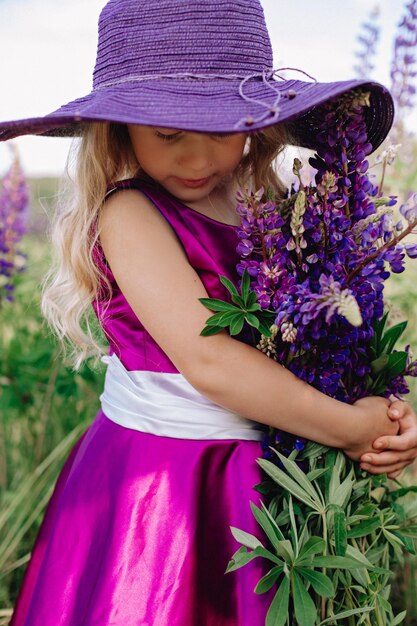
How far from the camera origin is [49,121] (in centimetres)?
110

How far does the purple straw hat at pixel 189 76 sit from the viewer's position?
107 cm

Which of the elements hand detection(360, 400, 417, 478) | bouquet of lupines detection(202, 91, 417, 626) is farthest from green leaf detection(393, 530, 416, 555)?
hand detection(360, 400, 417, 478)

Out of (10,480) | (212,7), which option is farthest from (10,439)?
(212,7)

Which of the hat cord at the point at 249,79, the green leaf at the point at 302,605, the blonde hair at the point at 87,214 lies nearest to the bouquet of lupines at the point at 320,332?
the green leaf at the point at 302,605

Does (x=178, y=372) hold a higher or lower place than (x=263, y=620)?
higher

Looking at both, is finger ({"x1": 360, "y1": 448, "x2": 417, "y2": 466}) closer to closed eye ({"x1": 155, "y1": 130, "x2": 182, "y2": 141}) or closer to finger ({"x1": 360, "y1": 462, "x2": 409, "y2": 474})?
finger ({"x1": 360, "y1": 462, "x2": 409, "y2": 474})

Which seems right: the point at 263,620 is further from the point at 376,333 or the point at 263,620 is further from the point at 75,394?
the point at 75,394

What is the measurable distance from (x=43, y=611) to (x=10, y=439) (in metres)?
1.46

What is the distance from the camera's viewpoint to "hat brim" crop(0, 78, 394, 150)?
3.40 ft

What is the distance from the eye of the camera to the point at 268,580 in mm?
1101

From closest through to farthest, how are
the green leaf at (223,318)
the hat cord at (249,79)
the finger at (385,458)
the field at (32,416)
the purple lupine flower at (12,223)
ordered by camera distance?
the hat cord at (249,79) → the green leaf at (223,318) → the finger at (385,458) → the field at (32,416) → the purple lupine flower at (12,223)

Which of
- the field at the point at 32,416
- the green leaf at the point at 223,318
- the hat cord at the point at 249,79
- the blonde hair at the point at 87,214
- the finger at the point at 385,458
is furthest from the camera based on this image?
the field at the point at 32,416

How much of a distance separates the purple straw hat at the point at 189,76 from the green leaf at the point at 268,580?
720 mm

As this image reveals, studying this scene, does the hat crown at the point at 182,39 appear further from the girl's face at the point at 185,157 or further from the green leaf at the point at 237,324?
the green leaf at the point at 237,324
